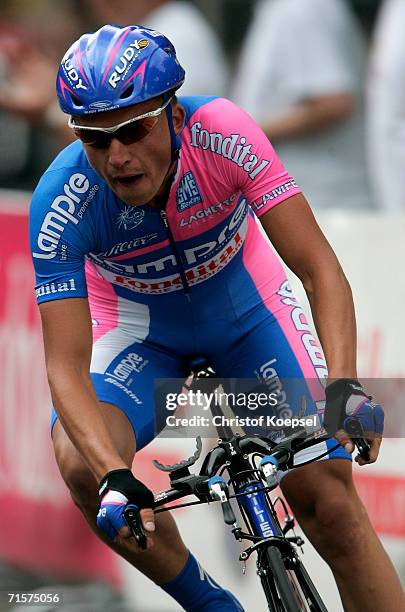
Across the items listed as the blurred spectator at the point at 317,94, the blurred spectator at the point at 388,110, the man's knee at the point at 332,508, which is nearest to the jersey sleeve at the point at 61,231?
the man's knee at the point at 332,508

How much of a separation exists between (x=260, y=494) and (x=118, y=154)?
1.27m

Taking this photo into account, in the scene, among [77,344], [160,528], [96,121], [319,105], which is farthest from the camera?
[319,105]

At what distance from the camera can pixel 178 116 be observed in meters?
5.25

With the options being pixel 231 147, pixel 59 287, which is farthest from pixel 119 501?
A: pixel 231 147

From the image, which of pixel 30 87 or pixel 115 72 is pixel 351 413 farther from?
pixel 30 87

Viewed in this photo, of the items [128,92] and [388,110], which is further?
[388,110]

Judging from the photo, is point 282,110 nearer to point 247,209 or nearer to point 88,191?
point 247,209

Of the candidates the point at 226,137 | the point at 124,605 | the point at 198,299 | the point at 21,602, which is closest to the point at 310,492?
the point at 198,299

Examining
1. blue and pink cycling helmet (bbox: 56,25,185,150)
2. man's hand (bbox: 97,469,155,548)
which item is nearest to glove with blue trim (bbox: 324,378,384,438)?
man's hand (bbox: 97,469,155,548)

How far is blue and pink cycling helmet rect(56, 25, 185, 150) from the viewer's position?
4.84 metres

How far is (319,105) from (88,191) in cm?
378

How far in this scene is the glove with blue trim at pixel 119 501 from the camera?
4449mm

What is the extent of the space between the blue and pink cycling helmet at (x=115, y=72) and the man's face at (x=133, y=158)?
0.05 meters

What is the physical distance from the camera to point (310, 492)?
5430 millimetres
